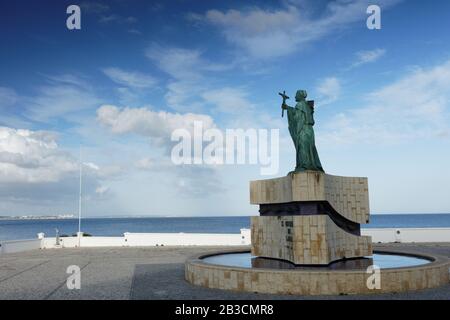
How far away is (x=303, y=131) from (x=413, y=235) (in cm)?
1882

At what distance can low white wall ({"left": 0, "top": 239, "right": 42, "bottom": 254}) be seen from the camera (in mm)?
24884

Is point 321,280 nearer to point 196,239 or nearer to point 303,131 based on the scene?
point 303,131

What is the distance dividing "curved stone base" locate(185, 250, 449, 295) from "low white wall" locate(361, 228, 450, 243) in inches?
680

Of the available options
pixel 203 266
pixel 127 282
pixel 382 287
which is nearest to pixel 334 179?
pixel 382 287

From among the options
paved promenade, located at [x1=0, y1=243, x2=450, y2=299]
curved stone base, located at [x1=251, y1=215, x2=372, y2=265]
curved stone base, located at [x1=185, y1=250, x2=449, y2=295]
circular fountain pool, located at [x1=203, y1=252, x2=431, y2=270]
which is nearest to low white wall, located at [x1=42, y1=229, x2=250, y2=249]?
paved promenade, located at [x1=0, y1=243, x2=450, y2=299]

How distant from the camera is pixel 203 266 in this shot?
11961 millimetres

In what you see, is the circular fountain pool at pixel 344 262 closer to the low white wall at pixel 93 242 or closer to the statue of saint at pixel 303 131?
the statue of saint at pixel 303 131

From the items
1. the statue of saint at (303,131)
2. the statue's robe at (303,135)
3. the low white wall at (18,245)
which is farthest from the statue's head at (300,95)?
the low white wall at (18,245)

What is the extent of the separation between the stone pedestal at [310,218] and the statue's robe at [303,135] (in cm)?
47

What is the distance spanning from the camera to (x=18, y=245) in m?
26.2

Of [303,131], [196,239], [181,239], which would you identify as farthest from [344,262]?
[181,239]
